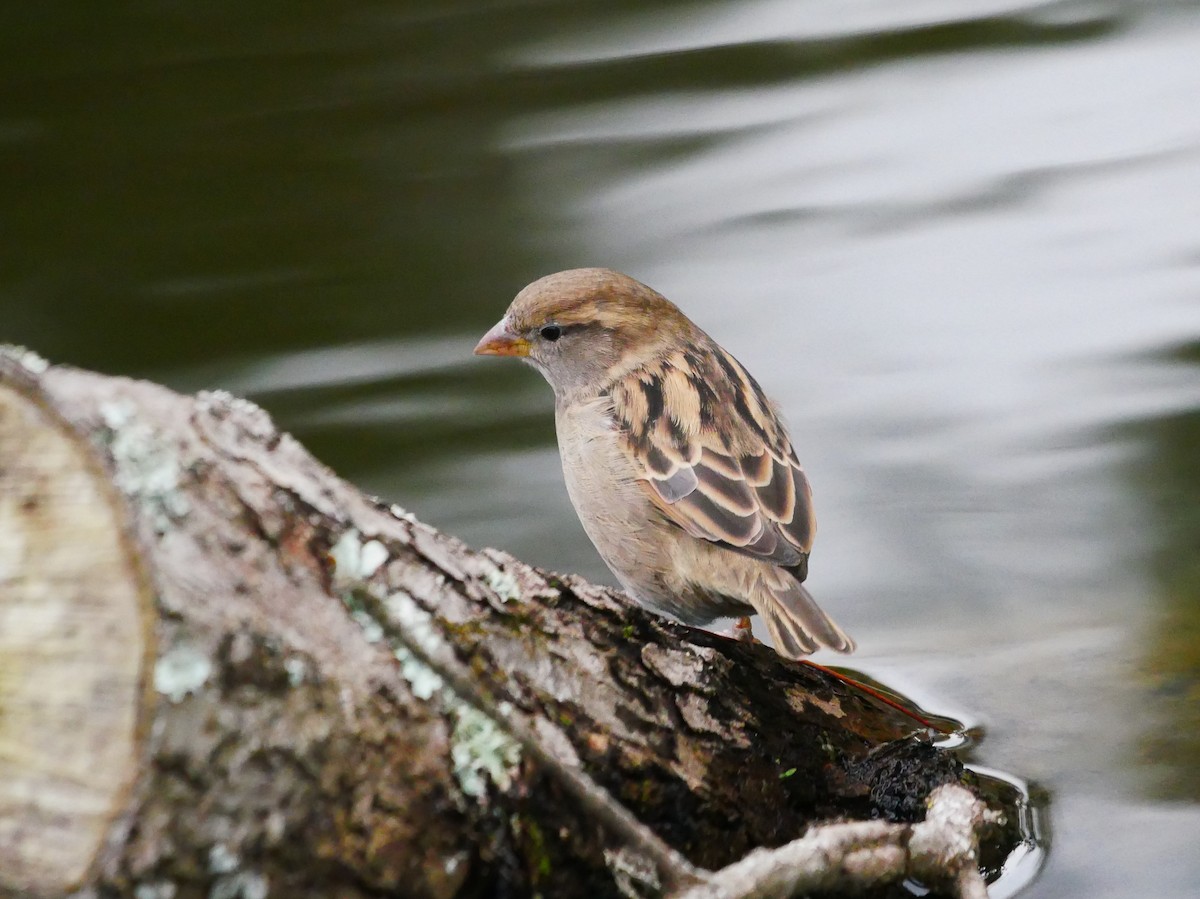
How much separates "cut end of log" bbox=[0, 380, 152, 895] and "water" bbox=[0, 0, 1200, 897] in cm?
291

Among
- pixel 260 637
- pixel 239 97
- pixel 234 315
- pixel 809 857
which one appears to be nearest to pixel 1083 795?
pixel 809 857

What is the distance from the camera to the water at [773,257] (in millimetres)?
5672

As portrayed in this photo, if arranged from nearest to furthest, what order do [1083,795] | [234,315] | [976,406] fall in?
1. [1083,795]
2. [976,406]
3. [234,315]

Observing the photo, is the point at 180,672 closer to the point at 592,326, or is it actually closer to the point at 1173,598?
the point at 592,326

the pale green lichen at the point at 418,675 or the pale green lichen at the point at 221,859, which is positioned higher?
the pale green lichen at the point at 418,675

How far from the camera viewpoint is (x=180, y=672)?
2.16m

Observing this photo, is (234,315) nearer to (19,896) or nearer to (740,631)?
(740,631)

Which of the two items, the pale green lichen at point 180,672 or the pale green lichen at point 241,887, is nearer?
the pale green lichen at point 180,672

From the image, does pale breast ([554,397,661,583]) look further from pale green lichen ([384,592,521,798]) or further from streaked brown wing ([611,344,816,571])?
pale green lichen ([384,592,521,798])

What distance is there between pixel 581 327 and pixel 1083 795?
88.3 inches

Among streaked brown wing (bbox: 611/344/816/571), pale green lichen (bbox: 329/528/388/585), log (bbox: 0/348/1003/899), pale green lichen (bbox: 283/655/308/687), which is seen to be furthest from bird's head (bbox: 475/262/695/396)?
pale green lichen (bbox: 283/655/308/687)

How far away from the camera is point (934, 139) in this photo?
9.16 meters

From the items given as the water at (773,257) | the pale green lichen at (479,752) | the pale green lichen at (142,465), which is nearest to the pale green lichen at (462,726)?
the pale green lichen at (479,752)

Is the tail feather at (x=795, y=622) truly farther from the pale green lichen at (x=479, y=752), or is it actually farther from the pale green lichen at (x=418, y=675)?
the pale green lichen at (x=418, y=675)
